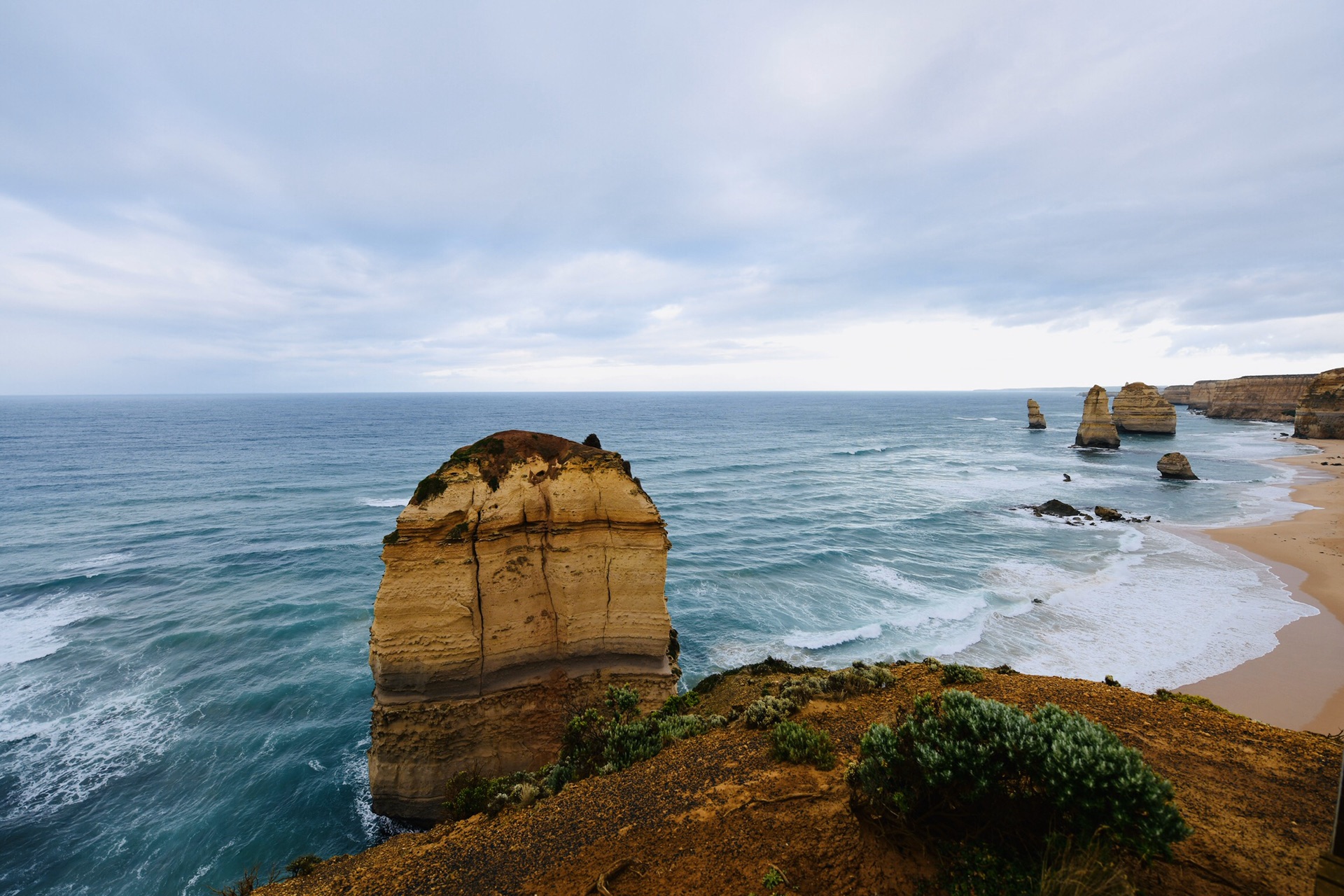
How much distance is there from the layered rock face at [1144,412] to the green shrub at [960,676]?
94.5m

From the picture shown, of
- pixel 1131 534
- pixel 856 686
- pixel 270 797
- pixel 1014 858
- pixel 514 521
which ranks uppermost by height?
pixel 514 521

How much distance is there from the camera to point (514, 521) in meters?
13.4

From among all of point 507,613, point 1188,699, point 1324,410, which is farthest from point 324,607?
point 1324,410

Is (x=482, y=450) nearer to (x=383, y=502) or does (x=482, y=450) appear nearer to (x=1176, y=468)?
(x=383, y=502)

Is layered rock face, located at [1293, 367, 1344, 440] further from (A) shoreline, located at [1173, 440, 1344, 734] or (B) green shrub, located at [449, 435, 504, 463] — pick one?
(B) green shrub, located at [449, 435, 504, 463]

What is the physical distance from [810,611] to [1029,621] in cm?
933

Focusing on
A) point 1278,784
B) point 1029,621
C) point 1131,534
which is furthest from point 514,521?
point 1131,534

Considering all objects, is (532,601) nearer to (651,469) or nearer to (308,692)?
(308,692)

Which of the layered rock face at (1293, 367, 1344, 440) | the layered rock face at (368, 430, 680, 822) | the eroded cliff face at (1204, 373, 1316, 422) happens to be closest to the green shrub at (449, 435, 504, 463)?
the layered rock face at (368, 430, 680, 822)

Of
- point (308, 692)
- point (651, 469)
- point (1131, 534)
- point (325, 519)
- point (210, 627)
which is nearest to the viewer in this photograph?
point (308, 692)

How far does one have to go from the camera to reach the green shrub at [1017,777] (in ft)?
18.3

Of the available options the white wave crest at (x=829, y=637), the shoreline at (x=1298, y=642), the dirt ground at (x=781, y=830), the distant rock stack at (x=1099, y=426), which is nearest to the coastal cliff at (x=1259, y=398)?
the distant rock stack at (x=1099, y=426)

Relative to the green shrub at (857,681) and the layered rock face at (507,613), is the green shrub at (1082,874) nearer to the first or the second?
the green shrub at (857,681)

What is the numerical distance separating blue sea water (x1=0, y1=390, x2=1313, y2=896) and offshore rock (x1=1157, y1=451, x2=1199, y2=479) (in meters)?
1.77
